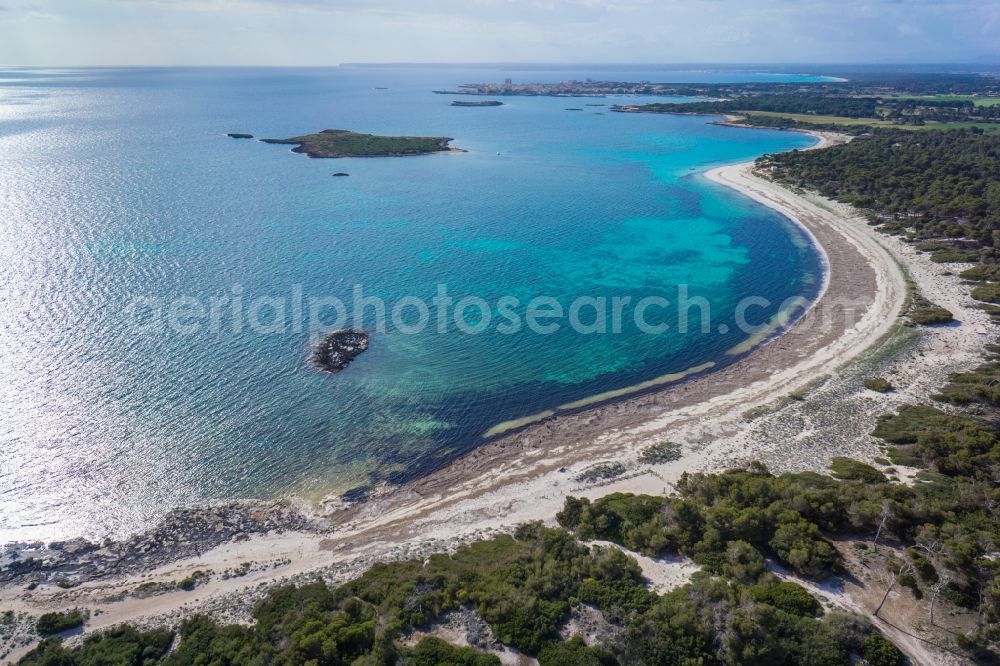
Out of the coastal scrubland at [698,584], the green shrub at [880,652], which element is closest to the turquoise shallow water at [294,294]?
the coastal scrubland at [698,584]

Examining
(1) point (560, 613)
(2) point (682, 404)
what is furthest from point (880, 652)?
(2) point (682, 404)

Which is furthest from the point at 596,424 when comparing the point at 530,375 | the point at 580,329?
the point at 580,329

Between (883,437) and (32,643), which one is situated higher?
(883,437)

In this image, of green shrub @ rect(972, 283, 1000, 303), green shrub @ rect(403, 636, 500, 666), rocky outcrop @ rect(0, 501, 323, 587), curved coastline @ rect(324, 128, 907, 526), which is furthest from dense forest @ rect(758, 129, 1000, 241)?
rocky outcrop @ rect(0, 501, 323, 587)

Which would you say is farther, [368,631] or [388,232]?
[388,232]

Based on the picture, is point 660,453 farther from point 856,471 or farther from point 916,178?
point 916,178

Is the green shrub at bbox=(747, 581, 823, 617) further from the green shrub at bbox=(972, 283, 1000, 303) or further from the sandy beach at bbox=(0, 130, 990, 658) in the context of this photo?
the green shrub at bbox=(972, 283, 1000, 303)

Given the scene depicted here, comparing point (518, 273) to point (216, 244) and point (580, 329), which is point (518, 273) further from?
point (216, 244)
